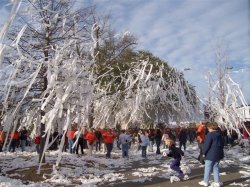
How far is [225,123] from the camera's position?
2897cm

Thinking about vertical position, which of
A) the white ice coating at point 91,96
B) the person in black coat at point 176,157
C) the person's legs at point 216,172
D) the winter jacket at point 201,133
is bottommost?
the person's legs at point 216,172

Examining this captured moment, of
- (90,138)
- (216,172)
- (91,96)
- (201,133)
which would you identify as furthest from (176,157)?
(90,138)

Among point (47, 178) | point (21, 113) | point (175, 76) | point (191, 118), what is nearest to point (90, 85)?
point (21, 113)

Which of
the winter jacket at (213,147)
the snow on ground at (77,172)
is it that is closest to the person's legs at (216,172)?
the winter jacket at (213,147)

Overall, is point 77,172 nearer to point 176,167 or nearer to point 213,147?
point 176,167

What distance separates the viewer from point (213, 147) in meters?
10.6

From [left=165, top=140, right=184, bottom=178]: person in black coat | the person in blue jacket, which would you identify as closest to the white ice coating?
[left=165, top=140, right=184, bottom=178]: person in black coat

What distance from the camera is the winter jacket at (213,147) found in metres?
10.5

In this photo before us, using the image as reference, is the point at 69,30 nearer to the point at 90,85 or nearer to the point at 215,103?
the point at 90,85

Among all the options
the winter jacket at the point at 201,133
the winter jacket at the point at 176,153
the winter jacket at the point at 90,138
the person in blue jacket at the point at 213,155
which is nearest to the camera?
the person in blue jacket at the point at 213,155

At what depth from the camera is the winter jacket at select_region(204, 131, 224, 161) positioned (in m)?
10.5

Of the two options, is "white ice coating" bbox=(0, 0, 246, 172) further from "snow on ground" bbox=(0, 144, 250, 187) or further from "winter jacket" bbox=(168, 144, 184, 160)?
"winter jacket" bbox=(168, 144, 184, 160)

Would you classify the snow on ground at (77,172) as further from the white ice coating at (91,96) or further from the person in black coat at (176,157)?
the white ice coating at (91,96)

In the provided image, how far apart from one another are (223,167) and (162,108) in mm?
13303
